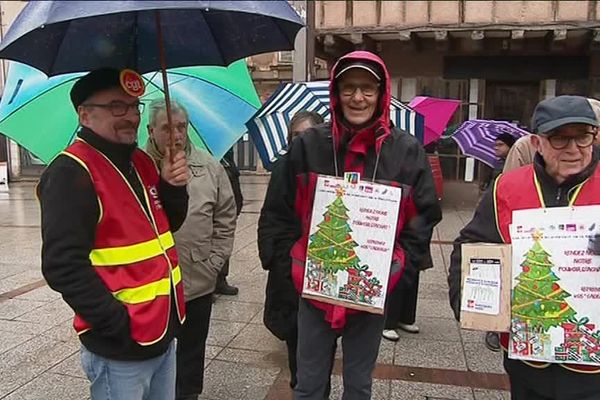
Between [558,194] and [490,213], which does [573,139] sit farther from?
Result: [490,213]

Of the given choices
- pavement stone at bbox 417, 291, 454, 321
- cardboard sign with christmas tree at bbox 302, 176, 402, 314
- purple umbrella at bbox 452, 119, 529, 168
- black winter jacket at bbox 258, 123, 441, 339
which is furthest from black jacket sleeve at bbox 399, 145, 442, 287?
purple umbrella at bbox 452, 119, 529, 168

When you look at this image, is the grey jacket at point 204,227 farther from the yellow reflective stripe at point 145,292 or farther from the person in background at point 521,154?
the person in background at point 521,154

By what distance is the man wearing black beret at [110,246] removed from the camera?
66.5 inches

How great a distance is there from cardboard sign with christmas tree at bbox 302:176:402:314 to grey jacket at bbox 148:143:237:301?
2.67 ft

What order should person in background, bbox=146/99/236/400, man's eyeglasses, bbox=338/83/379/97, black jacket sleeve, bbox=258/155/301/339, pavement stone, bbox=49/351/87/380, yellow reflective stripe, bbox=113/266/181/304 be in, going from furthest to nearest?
pavement stone, bbox=49/351/87/380
person in background, bbox=146/99/236/400
black jacket sleeve, bbox=258/155/301/339
man's eyeglasses, bbox=338/83/379/97
yellow reflective stripe, bbox=113/266/181/304

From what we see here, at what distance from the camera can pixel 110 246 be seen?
5.84 feet

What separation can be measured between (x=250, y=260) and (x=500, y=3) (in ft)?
23.4

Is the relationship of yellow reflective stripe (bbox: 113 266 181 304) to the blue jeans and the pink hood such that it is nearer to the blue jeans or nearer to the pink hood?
the blue jeans

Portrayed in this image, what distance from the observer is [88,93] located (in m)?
1.83

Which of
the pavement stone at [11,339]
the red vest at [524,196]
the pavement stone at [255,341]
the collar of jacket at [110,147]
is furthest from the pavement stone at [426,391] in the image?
the pavement stone at [11,339]

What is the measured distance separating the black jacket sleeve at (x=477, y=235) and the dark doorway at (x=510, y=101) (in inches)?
486

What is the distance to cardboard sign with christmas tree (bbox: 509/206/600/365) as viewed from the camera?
5.93 feet

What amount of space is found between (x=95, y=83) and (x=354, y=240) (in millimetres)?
1079

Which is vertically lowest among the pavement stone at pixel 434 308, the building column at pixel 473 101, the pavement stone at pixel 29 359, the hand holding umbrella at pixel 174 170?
the pavement stone at pixel 29 359
